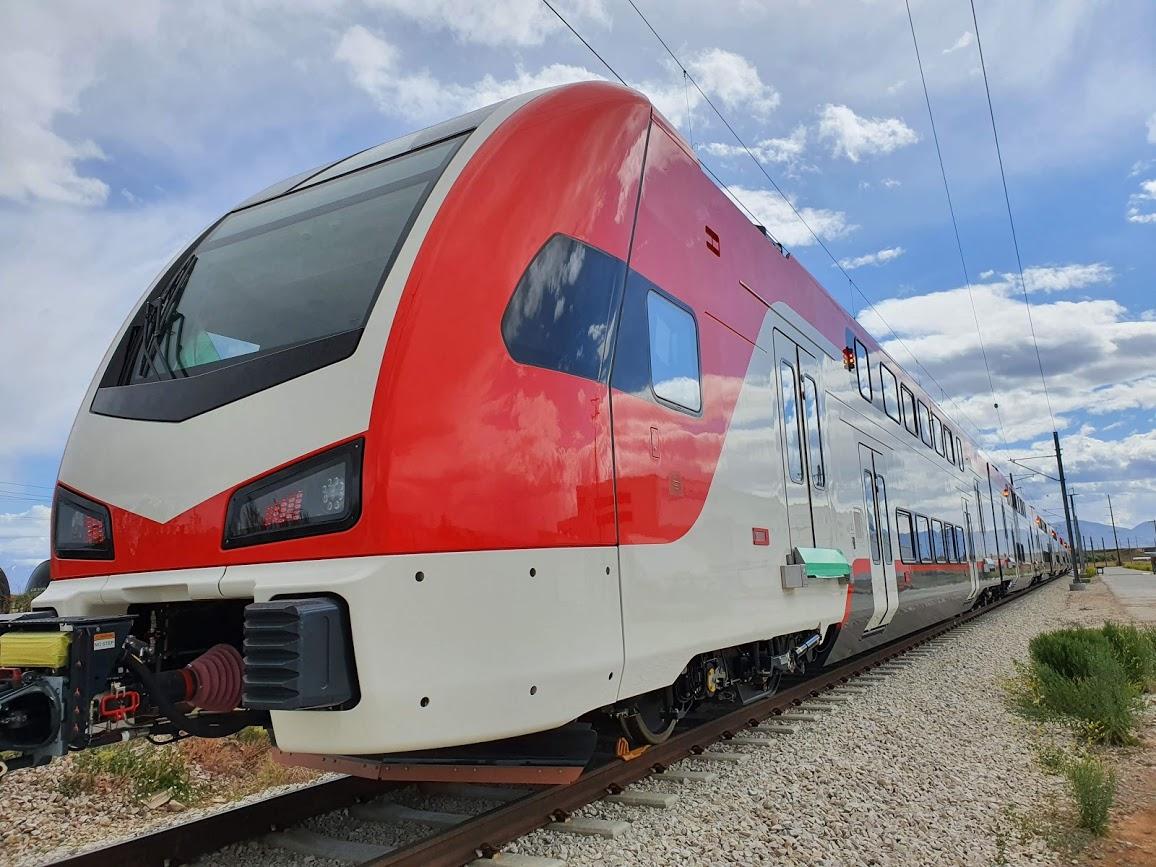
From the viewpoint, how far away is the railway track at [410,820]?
140 inches

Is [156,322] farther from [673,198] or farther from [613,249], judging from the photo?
[673,198]

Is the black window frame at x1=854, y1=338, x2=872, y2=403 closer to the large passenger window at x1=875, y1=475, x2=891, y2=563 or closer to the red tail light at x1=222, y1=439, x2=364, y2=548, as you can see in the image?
the large passenger window at x1=875, y1=475, x2=891, y2=563

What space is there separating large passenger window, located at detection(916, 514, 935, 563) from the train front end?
7.94 m

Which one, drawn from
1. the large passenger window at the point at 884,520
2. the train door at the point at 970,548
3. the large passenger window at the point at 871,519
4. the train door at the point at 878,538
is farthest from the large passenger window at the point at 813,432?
the train door at the point at 970,548

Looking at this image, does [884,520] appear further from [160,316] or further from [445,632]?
[160,316]

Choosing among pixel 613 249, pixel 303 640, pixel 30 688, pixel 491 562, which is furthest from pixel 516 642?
pixel 613 249

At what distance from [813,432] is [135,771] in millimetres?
5410

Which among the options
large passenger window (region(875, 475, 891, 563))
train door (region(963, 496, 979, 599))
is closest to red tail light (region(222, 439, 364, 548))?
large passenger window (region(875, 475, 891, 563))

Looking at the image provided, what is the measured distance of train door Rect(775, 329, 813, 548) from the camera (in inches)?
239

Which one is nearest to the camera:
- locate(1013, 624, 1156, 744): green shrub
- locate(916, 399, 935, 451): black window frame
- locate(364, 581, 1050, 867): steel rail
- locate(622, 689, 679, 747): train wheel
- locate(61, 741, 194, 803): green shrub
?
locate(364, 581, 1050, 867): steel rail

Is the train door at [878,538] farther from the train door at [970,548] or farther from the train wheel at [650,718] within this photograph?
the train door at [970,548]

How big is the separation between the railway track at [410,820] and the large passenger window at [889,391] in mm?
5686

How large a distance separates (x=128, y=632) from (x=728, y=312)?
12.5 feet

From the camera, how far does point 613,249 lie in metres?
4.12
